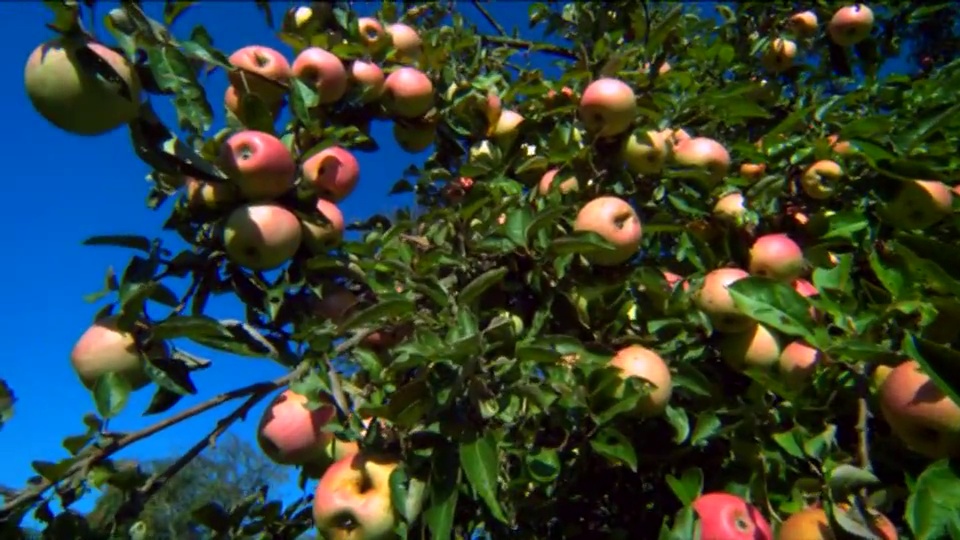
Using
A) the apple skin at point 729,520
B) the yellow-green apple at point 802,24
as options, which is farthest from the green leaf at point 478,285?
the yellow-green apple at point 802,24

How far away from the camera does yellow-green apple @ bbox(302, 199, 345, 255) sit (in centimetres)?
160

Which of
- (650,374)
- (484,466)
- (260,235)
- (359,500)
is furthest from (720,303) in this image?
(260,235)

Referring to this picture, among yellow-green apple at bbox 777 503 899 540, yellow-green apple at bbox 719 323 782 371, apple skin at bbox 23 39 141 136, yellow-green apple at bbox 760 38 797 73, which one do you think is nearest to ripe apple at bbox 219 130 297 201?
apple skin at bbox 23 39 141 136

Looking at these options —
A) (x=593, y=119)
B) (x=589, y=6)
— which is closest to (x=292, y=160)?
(x=593, y=119)

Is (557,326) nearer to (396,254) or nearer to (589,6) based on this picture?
(396,254)

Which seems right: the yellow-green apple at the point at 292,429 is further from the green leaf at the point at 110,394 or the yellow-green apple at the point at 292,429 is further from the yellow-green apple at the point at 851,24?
Answer: the yellow-green apple at the point at 851,24

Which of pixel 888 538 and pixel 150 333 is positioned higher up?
pixel 150 333

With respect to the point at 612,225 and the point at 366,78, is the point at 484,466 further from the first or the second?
the point at 366,78

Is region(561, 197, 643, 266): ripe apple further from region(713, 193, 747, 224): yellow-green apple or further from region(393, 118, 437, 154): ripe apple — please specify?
region(393, 118, 437, 154): ripe apple

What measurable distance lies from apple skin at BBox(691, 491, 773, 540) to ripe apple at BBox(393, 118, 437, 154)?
1234 mm

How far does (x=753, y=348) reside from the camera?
1644 millimetres

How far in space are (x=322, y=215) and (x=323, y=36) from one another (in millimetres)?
588

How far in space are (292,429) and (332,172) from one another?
0.55 meters

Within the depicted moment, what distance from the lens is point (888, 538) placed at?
117cm
